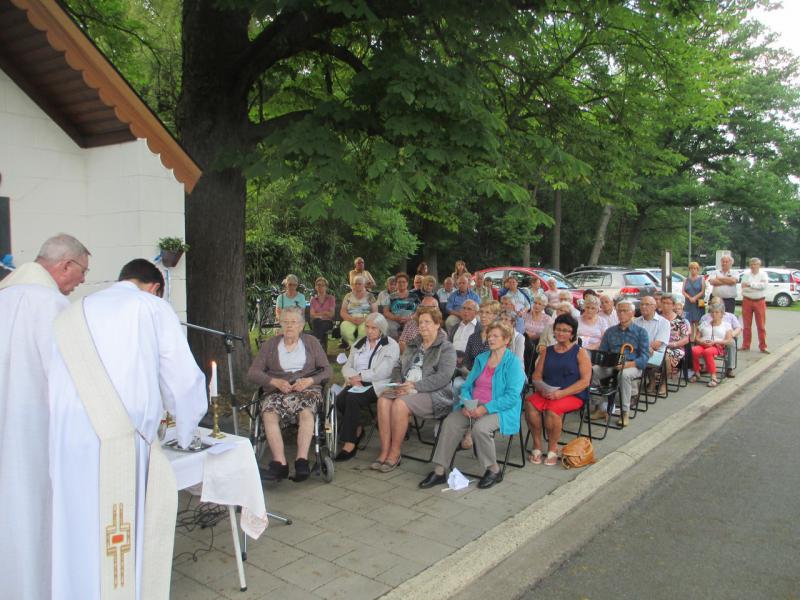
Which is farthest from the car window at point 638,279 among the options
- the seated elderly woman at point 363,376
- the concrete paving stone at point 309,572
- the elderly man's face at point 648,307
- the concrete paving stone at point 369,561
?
the concrete paving stone at point 309,572

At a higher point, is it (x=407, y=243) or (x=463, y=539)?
(x=407, y=243)

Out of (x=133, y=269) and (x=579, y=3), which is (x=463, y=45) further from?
(x=133, y=269)

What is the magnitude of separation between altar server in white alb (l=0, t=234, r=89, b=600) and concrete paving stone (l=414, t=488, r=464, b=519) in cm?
260

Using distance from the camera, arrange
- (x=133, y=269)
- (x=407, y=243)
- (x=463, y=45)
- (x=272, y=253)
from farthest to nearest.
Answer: (x=407, y=243)
(x=272, y=253)
(x=463, y=45)
(x=133, y=269)

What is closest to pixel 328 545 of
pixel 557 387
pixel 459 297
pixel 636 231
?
pixel 557 387

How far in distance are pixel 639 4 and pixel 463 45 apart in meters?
2.10

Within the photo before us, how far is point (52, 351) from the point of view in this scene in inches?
122

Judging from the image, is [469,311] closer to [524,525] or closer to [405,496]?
[405,496]

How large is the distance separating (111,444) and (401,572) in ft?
6.29

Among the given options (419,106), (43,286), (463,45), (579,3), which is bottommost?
(43,286)

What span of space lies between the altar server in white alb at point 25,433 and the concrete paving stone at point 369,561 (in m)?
1.66

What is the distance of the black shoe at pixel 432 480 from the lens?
213 inches

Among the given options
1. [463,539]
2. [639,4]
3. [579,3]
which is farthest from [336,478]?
[639,4]

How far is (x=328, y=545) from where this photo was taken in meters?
4.31
